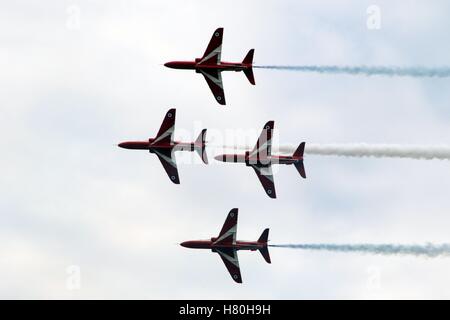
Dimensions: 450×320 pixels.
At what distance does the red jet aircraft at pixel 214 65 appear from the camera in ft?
445

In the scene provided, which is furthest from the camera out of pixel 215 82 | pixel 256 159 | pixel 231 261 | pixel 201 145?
pixel 256 159

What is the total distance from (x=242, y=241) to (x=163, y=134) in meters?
15.7

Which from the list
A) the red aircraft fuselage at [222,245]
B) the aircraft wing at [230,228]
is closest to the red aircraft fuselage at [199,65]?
the aircraft wing at [230,228]

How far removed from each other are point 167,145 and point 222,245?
531 inches

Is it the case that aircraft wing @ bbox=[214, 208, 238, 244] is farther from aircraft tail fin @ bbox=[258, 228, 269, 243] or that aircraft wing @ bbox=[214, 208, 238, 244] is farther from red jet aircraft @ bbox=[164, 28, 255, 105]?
red jet aircraft @ bbox=[164, 28, 255, 105]

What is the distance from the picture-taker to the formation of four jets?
136875 millimetres

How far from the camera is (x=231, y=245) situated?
13825 centimetres

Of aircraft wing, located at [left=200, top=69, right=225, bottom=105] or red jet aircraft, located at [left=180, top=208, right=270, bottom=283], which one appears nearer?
red jet aircraft, located at [left=180, top=208, right=270, bottom=283]

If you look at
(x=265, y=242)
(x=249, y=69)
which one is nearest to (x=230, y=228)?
(x=265, y=242)

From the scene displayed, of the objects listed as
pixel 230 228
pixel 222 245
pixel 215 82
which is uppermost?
pixel 215 82

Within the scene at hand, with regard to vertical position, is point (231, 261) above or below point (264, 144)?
below

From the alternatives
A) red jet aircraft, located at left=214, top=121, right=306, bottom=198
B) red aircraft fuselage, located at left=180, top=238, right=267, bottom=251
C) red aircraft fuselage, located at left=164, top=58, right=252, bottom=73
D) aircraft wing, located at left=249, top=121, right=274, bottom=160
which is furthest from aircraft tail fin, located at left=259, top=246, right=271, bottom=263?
red aircraft fuselage, located at left=164, top=58, right=252, bottom=73

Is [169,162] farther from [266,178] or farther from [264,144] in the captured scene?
[266,178]
